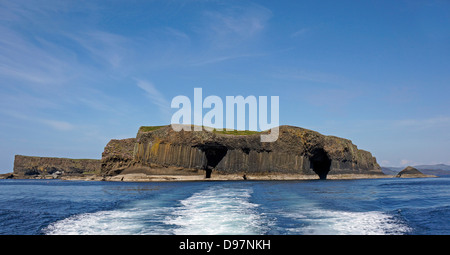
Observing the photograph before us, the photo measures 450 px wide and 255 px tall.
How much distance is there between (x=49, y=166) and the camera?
144750 millimetres

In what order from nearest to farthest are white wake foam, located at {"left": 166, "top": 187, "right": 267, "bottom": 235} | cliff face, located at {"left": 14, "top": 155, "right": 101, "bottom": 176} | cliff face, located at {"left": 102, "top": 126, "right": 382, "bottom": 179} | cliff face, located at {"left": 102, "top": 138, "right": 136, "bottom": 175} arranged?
white wake foam, located at {"left": 166, "top": 187, "right": 267, "bottom": 235}, cliff face, located at {"left": 102, "top": 126, "right": 382, "bottom": 179}, cliff face, located at {"left": 102, "top": 138, "right": 136, "bottom": 175}, cliff face, located at {"left": 14, "top": 155, "right": 101, "bottom": 176}

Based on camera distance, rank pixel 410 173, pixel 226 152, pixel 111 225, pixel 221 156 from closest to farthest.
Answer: pixel 111 225
pixel 226 152
pixel 221 156
pixel 410 173

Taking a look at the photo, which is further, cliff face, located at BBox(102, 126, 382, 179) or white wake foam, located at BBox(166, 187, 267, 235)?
cliff face, located at BBox(102, 126, 382, 179)

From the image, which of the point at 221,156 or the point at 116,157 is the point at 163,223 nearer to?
the point at 221,156

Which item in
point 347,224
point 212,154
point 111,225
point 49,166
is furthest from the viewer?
point 49,166

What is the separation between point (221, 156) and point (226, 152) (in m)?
1.96

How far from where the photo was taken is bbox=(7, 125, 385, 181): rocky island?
83125mm

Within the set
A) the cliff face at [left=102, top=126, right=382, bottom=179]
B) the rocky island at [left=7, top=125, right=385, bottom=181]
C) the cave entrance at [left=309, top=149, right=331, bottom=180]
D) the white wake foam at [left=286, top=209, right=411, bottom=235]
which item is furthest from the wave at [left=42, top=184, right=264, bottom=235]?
the cave entrance at [left=309, top=149, right=331, bottom=180]

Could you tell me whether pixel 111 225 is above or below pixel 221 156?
below

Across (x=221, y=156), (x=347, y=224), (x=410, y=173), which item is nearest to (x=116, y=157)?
(x=221, y=156)

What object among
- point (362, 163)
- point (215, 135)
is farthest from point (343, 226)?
point (362, 163)

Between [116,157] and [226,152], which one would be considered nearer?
[226,152]

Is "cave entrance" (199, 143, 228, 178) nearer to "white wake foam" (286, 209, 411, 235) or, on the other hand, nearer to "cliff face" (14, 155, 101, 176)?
"cliff face" (14, 155, 101, 176)

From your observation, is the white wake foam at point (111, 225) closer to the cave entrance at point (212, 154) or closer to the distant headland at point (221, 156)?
the distant headland at point (221, 156)
